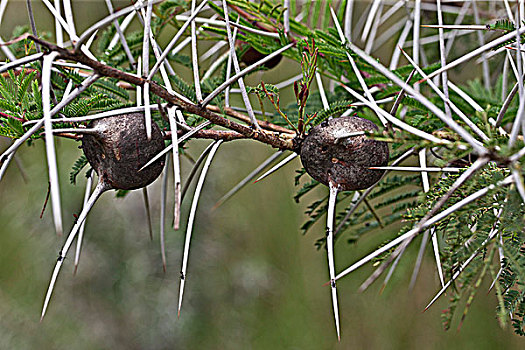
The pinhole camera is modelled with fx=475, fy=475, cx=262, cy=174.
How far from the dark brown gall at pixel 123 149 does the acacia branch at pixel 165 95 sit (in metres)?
0.02

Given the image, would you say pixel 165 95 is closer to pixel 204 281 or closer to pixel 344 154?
pixel 344 154

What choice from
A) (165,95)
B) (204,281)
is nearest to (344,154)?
(165,95)

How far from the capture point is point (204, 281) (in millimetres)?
1264

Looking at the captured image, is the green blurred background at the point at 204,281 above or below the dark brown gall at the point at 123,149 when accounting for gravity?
above

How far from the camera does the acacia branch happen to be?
0.41 feet

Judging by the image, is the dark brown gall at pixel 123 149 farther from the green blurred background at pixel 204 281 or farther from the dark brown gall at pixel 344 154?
the green blurred background at pixel 204 281

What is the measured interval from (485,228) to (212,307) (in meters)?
1.19

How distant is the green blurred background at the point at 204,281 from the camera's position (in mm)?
1149

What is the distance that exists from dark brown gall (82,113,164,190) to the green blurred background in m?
0.97

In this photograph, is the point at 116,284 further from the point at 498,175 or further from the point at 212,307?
the point at 498,175

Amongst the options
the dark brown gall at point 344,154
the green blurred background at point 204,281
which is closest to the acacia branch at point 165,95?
the dark brown gall at point 344,154

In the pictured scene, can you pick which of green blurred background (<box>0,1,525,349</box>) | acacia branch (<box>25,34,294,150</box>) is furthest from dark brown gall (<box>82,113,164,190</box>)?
green blurred background (<box>0,1,525,349</box>)

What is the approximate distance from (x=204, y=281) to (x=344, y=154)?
1.14 m

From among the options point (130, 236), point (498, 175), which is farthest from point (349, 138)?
point (130, 236)
